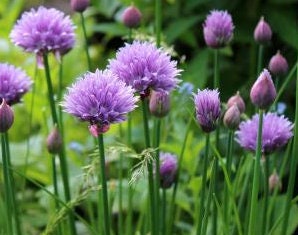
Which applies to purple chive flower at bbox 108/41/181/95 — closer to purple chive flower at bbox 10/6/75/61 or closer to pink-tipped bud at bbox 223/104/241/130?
pink-tipped bud at bbox 223/104/241/130

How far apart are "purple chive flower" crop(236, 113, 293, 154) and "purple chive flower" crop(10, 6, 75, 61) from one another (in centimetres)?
29

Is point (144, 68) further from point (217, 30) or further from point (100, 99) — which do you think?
point (217, 30)

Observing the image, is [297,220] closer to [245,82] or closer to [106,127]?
[106,127]

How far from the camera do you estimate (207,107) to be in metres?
0.75

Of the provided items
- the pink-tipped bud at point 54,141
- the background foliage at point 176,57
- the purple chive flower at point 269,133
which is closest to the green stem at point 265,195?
the purple chive flower at point 269,133

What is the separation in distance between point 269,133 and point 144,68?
22cm

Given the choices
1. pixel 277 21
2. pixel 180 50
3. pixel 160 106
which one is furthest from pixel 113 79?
pixel 180 50

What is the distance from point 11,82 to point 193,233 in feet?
1.53

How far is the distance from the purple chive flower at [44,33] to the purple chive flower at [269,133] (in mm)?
290

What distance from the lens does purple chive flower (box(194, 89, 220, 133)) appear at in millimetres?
750

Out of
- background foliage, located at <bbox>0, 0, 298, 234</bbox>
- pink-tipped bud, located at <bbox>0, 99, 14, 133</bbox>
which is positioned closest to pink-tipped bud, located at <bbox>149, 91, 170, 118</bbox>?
pink-tipped bud, located at <bbox>0, 99, 14, 133</bbox>

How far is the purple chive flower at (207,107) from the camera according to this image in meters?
0.75

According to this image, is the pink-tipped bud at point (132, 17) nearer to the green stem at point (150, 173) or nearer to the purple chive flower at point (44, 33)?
the purple chive flower at point (44, 33)

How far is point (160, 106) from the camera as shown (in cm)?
89
